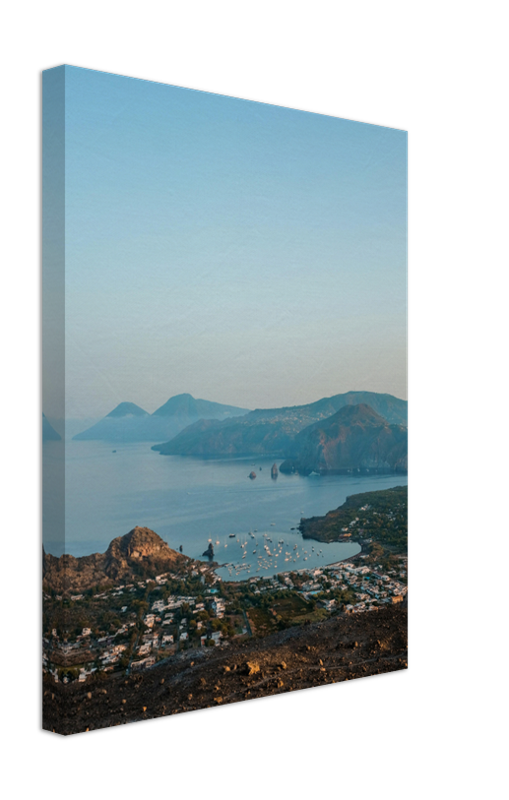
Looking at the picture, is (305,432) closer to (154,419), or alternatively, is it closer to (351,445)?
(351,445)

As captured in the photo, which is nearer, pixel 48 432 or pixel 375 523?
pixel 48 432

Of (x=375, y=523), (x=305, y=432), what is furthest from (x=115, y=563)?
(x=375, y=523)

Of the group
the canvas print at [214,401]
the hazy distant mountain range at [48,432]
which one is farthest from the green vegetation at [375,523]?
the hazy distant mountain range at [48,432]

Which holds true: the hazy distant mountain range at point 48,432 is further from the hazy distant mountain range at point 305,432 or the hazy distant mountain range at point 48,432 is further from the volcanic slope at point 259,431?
the volcanic slope at point 259,431

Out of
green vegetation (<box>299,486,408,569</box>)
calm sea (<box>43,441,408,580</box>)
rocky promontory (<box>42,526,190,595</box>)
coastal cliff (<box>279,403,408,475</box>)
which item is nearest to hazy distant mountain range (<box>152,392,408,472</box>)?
coastal cliff (<box>279,403,408,475</box>)
